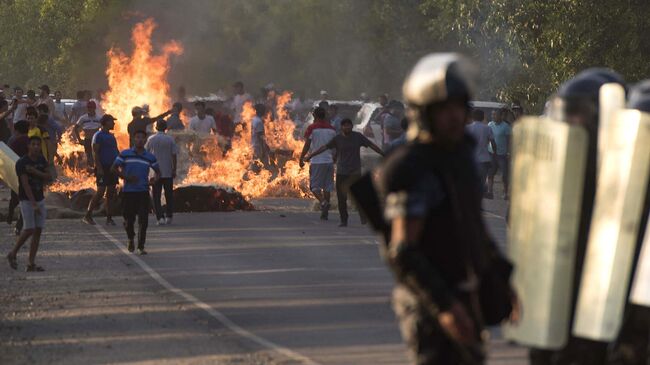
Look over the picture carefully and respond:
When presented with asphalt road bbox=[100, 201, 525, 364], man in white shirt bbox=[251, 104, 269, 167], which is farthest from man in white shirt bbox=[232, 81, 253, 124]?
asphalt road bbox=[100, 201, 525, 364]

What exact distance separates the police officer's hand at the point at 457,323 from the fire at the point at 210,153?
21.8 metres

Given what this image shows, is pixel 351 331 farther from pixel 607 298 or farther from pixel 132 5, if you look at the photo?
pixel 132 5

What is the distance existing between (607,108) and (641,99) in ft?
1.95

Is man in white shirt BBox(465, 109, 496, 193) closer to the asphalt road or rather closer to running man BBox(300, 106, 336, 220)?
the asphalt road

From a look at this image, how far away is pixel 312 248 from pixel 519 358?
8910 millimetres

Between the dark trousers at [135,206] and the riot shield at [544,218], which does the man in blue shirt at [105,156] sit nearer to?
the dark trousers at [135,206]

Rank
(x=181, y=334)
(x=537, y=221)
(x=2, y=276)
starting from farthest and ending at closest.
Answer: (x=2, y=276) → (x=181, y=334) → (x=537, y=221)

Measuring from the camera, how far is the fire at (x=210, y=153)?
30.4 meters

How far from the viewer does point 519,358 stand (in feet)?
36.3

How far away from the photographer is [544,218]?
21.9 feet

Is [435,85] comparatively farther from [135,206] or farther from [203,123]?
[203,123]

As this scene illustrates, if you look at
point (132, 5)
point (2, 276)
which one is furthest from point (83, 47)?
point (2, 276)

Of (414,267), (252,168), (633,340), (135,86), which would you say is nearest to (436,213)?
(414,267)

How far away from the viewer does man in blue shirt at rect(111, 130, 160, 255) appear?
63.1 feet
